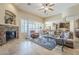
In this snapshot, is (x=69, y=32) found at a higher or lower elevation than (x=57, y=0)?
lower

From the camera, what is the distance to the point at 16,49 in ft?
8.25

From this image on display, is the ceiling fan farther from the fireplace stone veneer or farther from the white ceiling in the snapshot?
the fireplace stone veneer

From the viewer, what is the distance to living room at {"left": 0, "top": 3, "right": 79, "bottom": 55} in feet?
8.16

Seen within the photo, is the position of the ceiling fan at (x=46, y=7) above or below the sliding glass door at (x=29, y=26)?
above

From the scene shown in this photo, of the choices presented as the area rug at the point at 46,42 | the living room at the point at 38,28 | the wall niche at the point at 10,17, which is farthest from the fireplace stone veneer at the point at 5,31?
the area rug at the point at 46,42

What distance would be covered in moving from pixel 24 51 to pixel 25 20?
703 millimetres

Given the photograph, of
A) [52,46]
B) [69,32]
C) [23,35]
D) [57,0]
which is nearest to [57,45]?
[52,46]

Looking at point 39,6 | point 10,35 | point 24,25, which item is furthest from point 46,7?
point 10,35

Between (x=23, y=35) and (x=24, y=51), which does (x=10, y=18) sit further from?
(x=24, y=51)

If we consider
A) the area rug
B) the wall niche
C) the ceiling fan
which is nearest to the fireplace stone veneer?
the wall niche

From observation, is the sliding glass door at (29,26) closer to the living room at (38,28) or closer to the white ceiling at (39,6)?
the living room at (38,28)

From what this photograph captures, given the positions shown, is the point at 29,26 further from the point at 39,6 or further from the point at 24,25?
the point at 39,6

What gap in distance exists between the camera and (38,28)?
2.63 metres

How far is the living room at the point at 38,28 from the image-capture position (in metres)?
2.49
